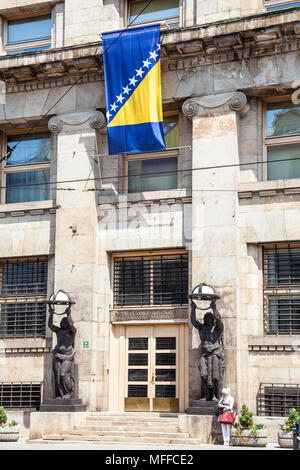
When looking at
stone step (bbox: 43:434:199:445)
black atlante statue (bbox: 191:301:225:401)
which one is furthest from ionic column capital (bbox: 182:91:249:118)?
stone step (bbox: 43:434:199:445)

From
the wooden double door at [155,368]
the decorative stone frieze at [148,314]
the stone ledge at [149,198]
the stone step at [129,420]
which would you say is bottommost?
the stone step at [129,420]

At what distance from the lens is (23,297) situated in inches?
1072

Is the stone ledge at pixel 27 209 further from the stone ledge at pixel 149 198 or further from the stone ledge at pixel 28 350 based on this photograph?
the stone ledge at pixel 28 350

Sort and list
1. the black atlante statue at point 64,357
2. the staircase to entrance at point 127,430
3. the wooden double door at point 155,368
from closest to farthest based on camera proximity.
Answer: the staircase to entrance at point 127,430
the black atlante statue at point 64,357
the wooden double door at point 155,368

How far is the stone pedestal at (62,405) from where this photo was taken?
24453 millimetres

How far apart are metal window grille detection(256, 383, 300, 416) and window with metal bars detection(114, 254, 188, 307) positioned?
3.77m

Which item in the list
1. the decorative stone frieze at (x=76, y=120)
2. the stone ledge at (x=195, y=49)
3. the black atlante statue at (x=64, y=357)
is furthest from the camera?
the decorative stone frieze at (x=76, y=120)

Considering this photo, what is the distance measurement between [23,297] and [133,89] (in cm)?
782

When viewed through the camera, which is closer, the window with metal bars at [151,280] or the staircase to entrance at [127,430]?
the staircase to entrance at [127,430]

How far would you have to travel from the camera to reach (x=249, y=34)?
24391mm

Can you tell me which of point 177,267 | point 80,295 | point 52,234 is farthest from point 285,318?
point 52,234

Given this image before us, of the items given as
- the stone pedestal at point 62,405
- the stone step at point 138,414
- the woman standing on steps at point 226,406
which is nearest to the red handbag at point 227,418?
the woman standing on steps at point 226,406

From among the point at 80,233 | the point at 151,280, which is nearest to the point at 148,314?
the point at 151,280

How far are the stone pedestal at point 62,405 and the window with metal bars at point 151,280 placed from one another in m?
3.49
